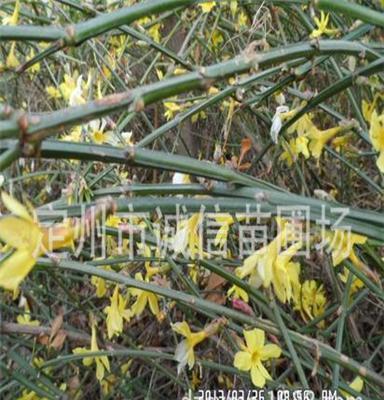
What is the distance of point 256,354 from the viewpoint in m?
1.33

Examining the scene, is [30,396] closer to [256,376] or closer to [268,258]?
[256,376]

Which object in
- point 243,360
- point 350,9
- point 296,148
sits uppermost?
point 350,9

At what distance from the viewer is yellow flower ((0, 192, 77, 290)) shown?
0.65 metres

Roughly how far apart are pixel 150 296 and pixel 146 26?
2.48 ft

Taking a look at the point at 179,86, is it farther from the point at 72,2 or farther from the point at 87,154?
the point at 72,2

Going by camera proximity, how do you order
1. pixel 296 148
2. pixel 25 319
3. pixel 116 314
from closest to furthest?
pixel 116 314, pixel 296 148, pixel 25 319

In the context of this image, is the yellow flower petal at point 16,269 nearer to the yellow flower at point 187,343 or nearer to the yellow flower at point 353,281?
the yellow flower at point 187,343

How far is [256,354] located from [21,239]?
28.7 inches

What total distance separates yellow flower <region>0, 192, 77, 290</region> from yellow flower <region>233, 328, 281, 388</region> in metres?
0.66

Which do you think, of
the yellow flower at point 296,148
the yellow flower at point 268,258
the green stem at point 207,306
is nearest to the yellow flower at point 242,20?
the yellow flower at point 296,148

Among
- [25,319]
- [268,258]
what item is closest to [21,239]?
[268,258]

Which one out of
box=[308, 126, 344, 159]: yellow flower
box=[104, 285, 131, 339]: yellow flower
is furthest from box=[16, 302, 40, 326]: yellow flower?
box=[308, 126, 344, 159]: yellow flower

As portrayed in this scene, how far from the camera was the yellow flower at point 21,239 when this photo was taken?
2.14 ft

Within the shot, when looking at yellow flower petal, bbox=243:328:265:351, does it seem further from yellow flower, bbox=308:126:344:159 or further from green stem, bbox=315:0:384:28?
green stem, bbox=315:0:384:28
